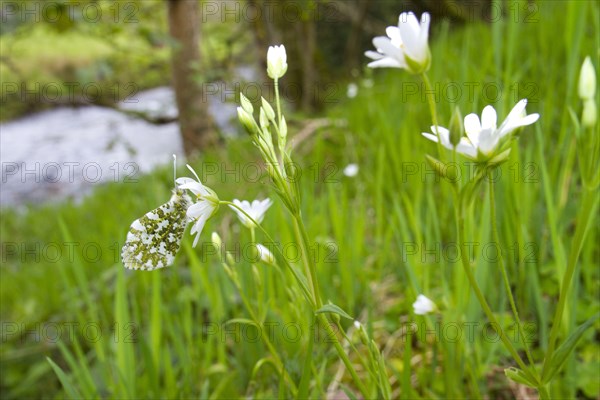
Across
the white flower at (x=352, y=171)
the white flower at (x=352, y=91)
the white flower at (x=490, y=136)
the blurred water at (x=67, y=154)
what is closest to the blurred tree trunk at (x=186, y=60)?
the white flower at (x=352, y=91)

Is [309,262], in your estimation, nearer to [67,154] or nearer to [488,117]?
[488,117]

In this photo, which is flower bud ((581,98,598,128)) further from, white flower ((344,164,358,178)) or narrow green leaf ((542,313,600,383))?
white flower ((344,164,358,178))

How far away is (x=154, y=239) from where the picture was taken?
1.96 feet

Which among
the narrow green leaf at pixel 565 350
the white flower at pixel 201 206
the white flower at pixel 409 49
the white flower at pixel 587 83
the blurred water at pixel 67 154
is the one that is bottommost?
the blurred water at pixel 67 154

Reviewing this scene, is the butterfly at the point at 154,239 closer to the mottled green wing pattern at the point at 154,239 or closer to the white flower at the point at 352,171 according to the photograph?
the mottled green wing pattern at the point at 154,239

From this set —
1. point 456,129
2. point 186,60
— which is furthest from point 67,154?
point 456,129

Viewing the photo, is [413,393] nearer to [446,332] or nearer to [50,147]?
[446,332]

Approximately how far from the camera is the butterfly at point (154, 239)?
586mm

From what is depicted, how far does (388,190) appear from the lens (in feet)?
5.62

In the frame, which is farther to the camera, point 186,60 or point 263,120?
point 186,60

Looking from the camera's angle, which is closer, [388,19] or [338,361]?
[338,361]

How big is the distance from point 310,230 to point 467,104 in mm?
621

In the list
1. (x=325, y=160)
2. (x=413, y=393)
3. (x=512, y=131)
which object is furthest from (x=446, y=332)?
(x=325, y=160)

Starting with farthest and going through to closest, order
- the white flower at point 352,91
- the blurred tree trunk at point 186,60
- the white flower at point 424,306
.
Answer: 1. the blurred tree trunk at point 186,60
2. the white flower at point 352,91
3. the white flower at point 424,306
